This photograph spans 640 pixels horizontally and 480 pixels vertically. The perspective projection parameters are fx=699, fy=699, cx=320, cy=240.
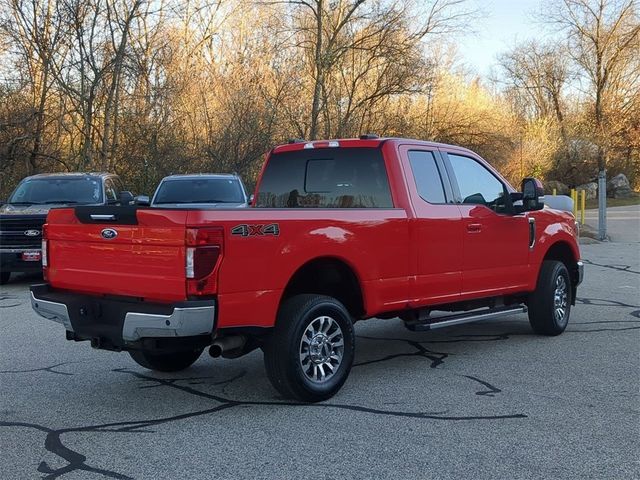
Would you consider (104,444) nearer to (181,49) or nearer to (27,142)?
(27,142)

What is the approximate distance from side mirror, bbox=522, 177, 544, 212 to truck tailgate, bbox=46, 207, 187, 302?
416 centimetres

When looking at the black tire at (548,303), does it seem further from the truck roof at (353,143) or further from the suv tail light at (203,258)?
the suv tail light at (203,258)

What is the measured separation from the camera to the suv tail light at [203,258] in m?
4.69

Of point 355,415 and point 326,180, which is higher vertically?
point 326,180

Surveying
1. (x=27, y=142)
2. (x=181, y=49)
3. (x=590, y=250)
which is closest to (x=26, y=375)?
(x=590, y=250)

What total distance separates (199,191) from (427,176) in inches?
314

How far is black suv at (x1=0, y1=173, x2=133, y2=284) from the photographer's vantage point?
12062 mm

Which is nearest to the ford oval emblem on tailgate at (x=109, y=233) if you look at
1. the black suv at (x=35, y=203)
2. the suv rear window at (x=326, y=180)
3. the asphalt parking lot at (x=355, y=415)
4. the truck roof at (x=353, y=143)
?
the asphalt parking lot at (x=355, y=415)

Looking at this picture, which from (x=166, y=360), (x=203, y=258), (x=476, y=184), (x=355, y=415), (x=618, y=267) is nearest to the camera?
(x=203, y=258)

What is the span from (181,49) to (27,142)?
7.21 metres

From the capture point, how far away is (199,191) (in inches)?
547

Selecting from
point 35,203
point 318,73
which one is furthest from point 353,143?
point 318,73

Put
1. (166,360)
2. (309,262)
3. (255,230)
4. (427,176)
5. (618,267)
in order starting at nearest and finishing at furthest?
1. (255,230)
2. (309,262)
3. (166,360)
4. (427,176)
5. (618,267)

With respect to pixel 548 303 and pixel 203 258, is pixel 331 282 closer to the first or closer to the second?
pixel 203 258
